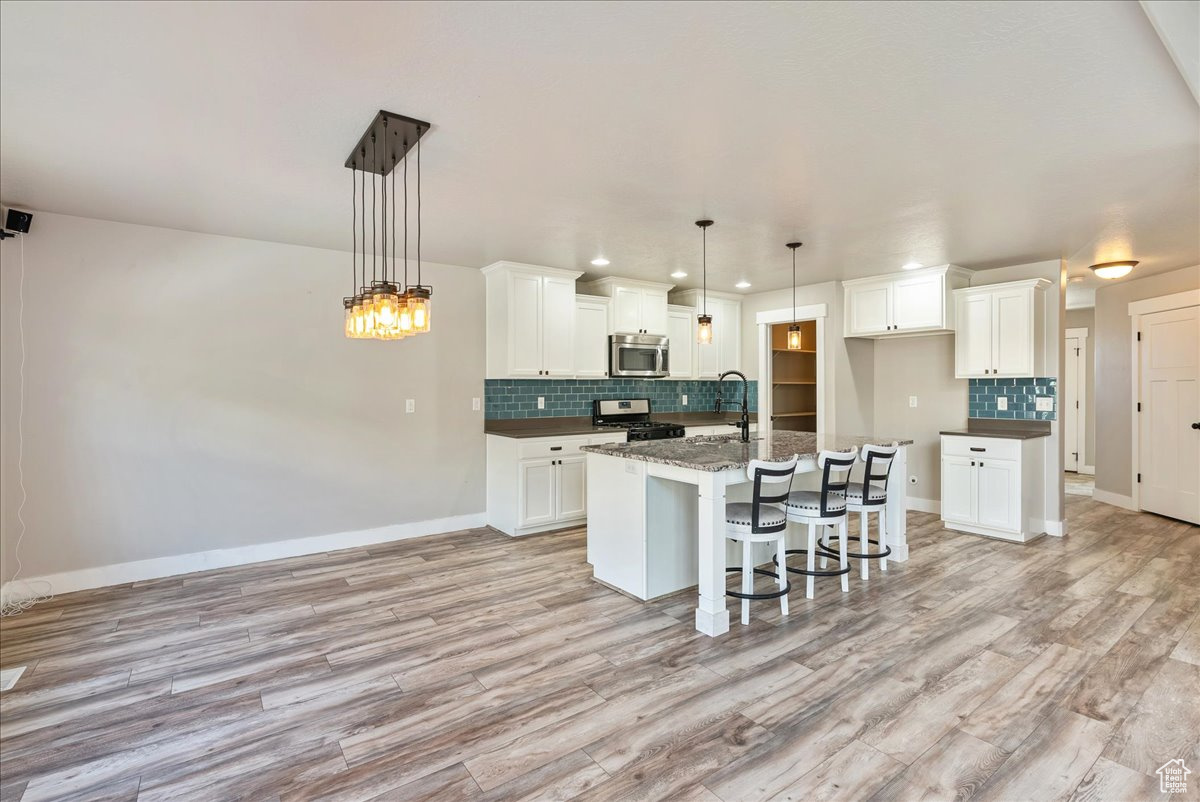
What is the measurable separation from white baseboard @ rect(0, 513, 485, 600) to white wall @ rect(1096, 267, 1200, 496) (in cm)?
667

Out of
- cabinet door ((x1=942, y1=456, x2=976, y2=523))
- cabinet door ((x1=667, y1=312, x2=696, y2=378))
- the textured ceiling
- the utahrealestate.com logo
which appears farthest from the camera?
cabinet door ((x1=667, y1=312, x2=696, y2=378))

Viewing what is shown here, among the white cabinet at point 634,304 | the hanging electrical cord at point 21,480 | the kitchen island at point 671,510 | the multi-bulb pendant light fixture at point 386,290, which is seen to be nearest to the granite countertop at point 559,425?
the white cabinet at point 634,304

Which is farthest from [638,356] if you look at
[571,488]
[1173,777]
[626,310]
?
[1173,777]

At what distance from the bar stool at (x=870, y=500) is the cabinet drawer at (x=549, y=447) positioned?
2.21 meters

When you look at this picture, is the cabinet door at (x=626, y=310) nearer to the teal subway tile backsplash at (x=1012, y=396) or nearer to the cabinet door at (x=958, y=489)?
the cabinet door at (x=958, y=489)

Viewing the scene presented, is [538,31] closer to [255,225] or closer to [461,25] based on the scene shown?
[461,25]

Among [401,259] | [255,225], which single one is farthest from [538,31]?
[401,259]

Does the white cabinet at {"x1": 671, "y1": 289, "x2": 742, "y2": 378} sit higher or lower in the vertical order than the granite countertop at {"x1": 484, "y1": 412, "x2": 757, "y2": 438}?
higher

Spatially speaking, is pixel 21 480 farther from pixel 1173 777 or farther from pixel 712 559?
pixel 1173 777

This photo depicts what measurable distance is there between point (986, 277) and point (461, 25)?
213 inches

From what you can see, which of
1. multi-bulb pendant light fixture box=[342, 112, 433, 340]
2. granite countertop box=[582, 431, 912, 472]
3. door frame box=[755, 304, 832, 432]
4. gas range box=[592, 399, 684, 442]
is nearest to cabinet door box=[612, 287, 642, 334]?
gas range box=[592, 399, 684, 442]

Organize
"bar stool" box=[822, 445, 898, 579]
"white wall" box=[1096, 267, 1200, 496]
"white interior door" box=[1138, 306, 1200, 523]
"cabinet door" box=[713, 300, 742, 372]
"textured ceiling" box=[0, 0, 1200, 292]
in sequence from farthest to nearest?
1. "cabinet door" box=[713, 300, 742, 372]
2. "white wall" box=[1096, 267, 1200, 496]
3. "white interior door" box=[1138, 306, 1200, 523]
4. "bar stool" box=[822, 445, 898, 579]
5. "textured ceiling" box=[0, 0, 1200, 292]

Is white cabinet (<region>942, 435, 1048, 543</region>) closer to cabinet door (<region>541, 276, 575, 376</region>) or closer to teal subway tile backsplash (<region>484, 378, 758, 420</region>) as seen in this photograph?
teal subway tile backsplash (<region>484, 378, 758, 420</region>)

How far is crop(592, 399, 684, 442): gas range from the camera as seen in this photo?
550 centimetres
